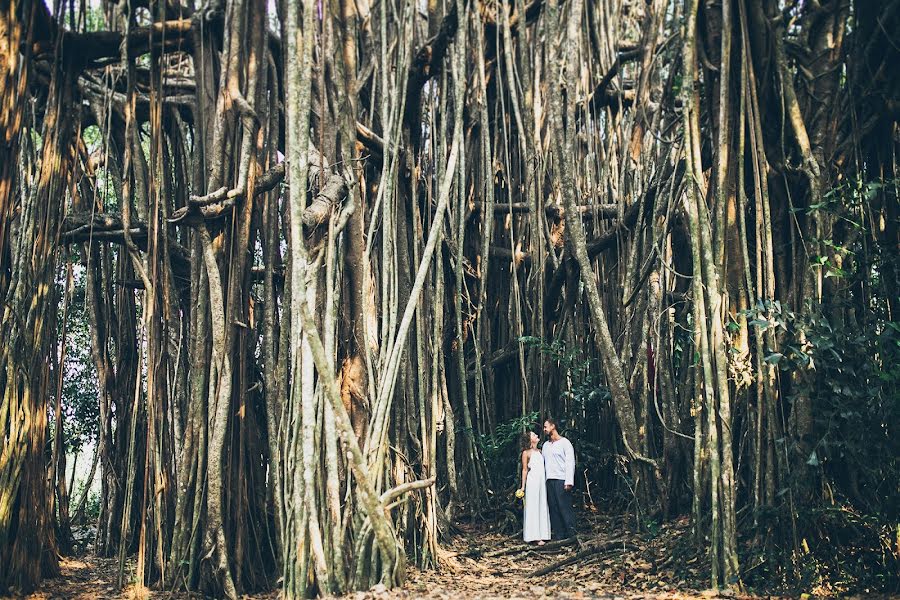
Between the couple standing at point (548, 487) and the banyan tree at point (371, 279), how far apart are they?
1.45 feet

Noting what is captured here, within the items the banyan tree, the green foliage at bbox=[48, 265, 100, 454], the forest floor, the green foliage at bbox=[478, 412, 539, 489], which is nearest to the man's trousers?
the forest floor

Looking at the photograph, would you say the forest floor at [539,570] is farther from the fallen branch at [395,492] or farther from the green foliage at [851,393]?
the green foliage at [851,393]

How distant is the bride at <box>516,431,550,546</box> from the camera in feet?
22.5

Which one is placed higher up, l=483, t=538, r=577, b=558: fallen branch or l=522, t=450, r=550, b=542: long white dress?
l=522, t=450, r=550, b=542: long white dress

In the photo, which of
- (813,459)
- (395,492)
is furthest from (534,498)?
(813,459)

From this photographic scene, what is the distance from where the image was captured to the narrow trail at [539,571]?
4.88 metres

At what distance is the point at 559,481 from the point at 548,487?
0.31 ft

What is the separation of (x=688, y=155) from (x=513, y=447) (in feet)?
11.8

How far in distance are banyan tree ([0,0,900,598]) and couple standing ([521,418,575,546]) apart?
1.45ft

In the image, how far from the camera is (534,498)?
6922mm

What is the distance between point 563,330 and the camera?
26.0 feet

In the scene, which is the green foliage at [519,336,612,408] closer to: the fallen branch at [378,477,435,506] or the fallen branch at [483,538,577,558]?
the fallen branch at [483,538,577,558]

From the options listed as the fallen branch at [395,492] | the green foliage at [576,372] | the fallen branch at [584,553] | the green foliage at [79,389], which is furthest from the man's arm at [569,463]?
the green foliage at [79,389]

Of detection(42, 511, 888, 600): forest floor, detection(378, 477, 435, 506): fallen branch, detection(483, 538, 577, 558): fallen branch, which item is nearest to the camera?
detection(378, 477, 435, 506): fallen branch
